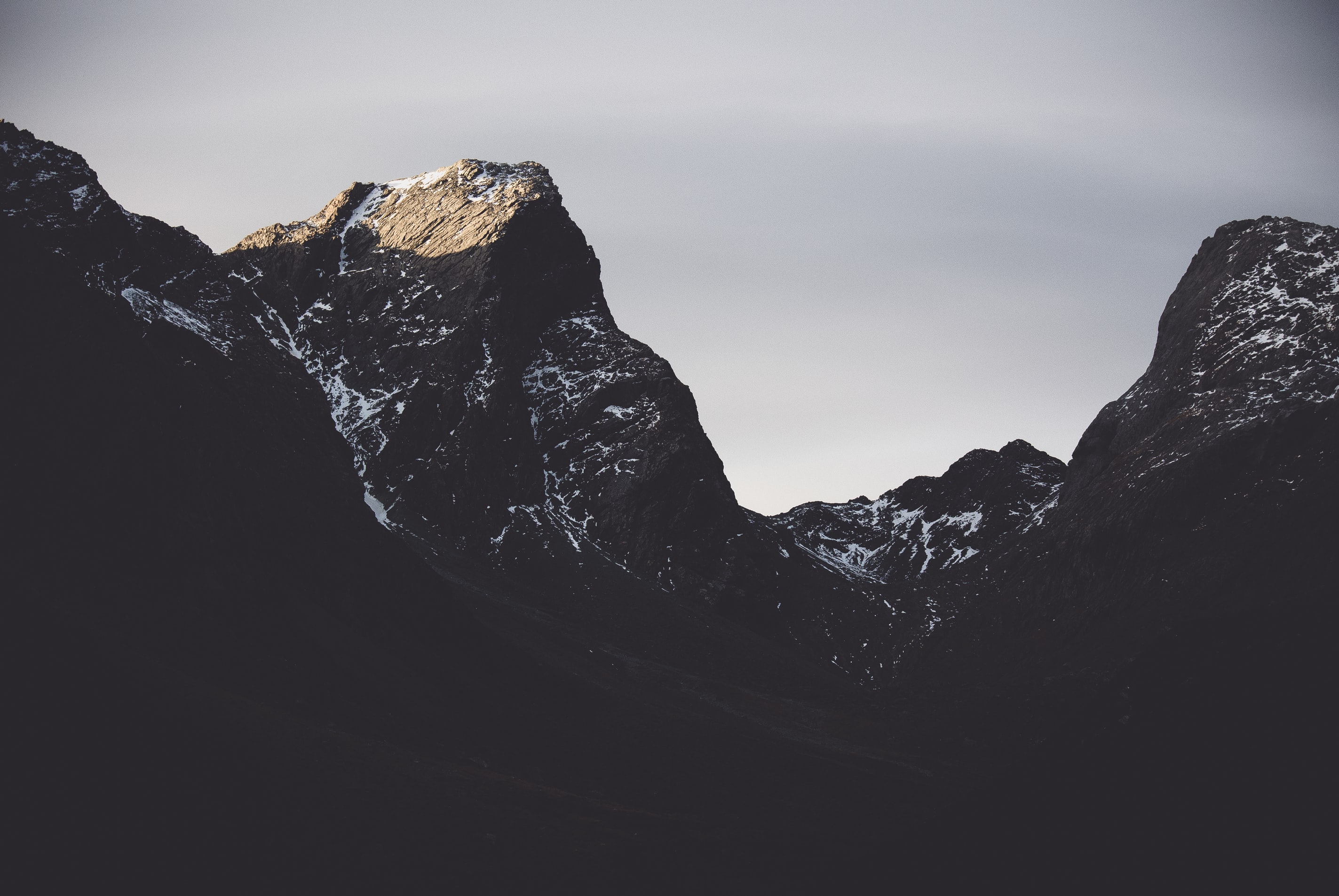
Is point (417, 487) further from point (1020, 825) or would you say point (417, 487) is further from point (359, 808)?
point (1020, 825)

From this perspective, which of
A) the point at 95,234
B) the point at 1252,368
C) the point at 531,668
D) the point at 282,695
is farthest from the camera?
the point at 1252,368

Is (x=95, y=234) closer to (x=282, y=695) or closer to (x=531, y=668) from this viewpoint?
(x=531, y=668)

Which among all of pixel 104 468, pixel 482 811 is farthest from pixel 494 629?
pixel 482 811

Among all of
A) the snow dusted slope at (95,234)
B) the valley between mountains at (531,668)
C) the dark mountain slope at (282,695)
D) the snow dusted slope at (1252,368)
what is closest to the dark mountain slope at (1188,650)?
the valley between mountains at (531,668)

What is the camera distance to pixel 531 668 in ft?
374

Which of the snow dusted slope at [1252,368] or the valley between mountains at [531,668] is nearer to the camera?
the valley between mountains at [531,668]

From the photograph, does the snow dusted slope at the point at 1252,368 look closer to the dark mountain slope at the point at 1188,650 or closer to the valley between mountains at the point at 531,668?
the dark mountain slope at the point at 1188,650

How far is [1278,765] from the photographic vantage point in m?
46.0

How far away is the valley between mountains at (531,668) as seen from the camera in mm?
47719

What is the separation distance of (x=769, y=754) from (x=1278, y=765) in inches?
2396

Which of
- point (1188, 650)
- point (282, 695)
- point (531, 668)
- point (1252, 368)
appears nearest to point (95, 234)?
point (531, 668)

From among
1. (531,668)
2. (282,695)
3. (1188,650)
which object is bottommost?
(282,695)

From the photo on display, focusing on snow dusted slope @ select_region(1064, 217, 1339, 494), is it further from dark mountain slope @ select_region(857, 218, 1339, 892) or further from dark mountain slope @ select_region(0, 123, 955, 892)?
dark mountain slope @ select_region(0, 123, 955, 892)

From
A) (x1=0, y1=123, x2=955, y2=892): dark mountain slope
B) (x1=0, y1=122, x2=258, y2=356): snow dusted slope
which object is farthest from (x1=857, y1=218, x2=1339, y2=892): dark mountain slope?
(x1=0, y1=122, x2=258, y2=356): snow dusted slope
